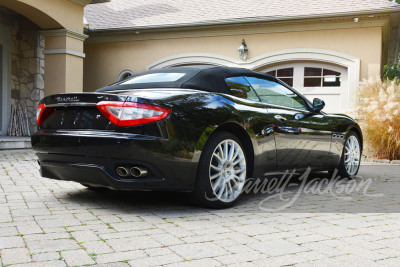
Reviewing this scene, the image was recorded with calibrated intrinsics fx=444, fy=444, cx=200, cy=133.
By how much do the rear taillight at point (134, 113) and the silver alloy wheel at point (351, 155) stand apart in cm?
361

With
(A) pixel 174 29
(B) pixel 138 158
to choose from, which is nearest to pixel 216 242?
(B) pixel 138 158

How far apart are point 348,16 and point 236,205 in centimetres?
891

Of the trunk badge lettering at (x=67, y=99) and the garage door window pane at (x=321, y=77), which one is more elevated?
the garage door window pane at (x=321, y=77)

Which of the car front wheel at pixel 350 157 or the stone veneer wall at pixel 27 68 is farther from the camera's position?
the stone veneer wall at pixel 27 68

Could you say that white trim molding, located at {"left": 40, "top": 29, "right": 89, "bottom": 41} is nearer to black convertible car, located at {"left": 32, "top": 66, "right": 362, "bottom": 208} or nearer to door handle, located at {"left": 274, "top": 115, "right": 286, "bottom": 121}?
black convertible car, located at {"left": 32, "top": 66, "right": 362, "bottom": 208}

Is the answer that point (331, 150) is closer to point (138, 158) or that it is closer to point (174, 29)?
point (138, 158)

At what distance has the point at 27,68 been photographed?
11.2 m

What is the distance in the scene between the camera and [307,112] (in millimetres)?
5430

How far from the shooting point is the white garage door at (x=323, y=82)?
12219 millimetres

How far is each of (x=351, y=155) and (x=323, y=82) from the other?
6.37 meters

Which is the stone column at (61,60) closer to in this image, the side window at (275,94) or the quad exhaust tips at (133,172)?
the side window at (275,94)

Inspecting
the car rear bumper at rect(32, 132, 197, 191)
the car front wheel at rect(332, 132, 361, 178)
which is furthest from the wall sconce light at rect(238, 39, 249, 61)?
A: the car rear bumper at rect(32, 132, 197, 191)

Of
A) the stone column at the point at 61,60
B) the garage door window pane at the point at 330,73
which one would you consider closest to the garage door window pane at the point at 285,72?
the garage door window pane at the point at 330,73

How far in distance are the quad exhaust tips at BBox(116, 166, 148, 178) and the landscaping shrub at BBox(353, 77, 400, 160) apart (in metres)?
7.00
